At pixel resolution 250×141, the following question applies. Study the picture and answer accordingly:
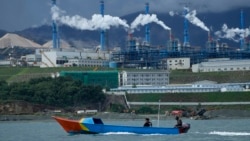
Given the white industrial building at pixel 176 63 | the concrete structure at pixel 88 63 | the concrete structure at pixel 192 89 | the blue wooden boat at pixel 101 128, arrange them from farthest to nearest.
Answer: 1. the white industrial building at pixel 176 63
2. the concrete structure at pixel 88 63
3. the concrete structure at pixel 192 89
4. the blue wooden boat at pixel 101 128

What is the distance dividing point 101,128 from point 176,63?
91.1 metres

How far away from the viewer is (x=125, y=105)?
107062 millimetres

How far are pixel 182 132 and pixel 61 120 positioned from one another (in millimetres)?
8510

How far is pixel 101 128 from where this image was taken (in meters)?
55.5

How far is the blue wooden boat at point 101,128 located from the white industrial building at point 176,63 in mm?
88419

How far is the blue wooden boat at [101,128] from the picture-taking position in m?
54.4

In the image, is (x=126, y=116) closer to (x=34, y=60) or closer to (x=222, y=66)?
(x=222, y=66)

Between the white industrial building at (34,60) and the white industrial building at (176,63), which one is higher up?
the white industrial building at (34,60)

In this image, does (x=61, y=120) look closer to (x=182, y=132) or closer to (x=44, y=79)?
(x=182, y=132)

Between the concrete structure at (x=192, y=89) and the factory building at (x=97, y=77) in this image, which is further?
the factory building at (x=97, y=77)

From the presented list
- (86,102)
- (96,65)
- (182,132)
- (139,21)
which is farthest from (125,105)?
(139,21)

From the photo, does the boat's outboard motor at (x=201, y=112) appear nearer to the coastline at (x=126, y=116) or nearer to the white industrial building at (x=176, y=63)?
the coastline at (x=126, y=116)

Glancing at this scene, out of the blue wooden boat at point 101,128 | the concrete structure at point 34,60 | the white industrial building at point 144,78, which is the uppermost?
the concrete structure at point 34,60

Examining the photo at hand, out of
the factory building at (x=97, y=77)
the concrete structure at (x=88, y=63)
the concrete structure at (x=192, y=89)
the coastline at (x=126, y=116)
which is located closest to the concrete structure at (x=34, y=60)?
the concrete structure at (x=88, y=63)
